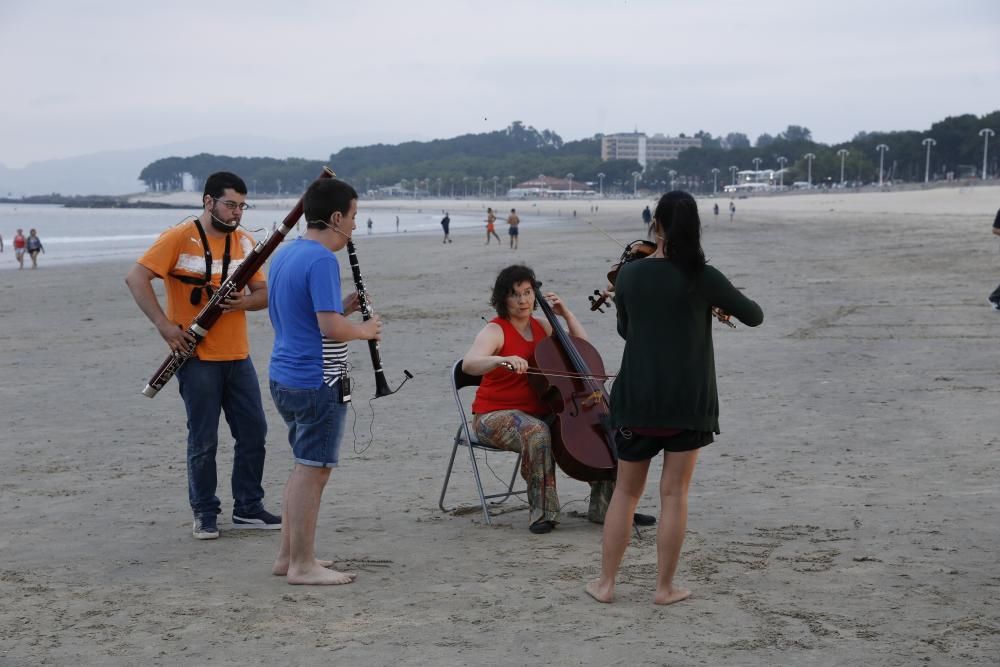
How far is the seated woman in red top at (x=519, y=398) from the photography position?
17.7 feet

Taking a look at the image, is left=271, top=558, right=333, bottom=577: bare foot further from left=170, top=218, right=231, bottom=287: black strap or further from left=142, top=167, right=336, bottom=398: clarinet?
left=170, top=218, right=231, bottom=287: black strap

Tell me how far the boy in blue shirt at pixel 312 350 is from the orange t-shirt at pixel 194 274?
31.4 inches

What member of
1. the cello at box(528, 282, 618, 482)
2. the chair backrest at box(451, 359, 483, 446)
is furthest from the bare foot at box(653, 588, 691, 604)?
the chair backrest at box(451, 359, 483, 446)

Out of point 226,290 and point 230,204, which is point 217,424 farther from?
point 230,204

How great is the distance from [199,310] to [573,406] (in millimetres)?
1936

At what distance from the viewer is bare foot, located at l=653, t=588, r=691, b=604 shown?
14.2ft

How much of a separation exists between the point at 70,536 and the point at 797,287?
47.7 feet

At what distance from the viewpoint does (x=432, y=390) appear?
9461 mm

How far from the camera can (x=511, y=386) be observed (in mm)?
5586

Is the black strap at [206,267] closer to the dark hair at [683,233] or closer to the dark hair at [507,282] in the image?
the dark hair at [507,282]

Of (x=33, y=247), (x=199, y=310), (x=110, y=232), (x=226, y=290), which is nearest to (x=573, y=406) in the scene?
(x=226, y=290)

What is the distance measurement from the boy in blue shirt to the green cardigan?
43.8 inches

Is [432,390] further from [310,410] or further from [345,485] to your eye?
[310,410]

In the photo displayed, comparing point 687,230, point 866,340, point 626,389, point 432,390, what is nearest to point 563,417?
point 626,389
